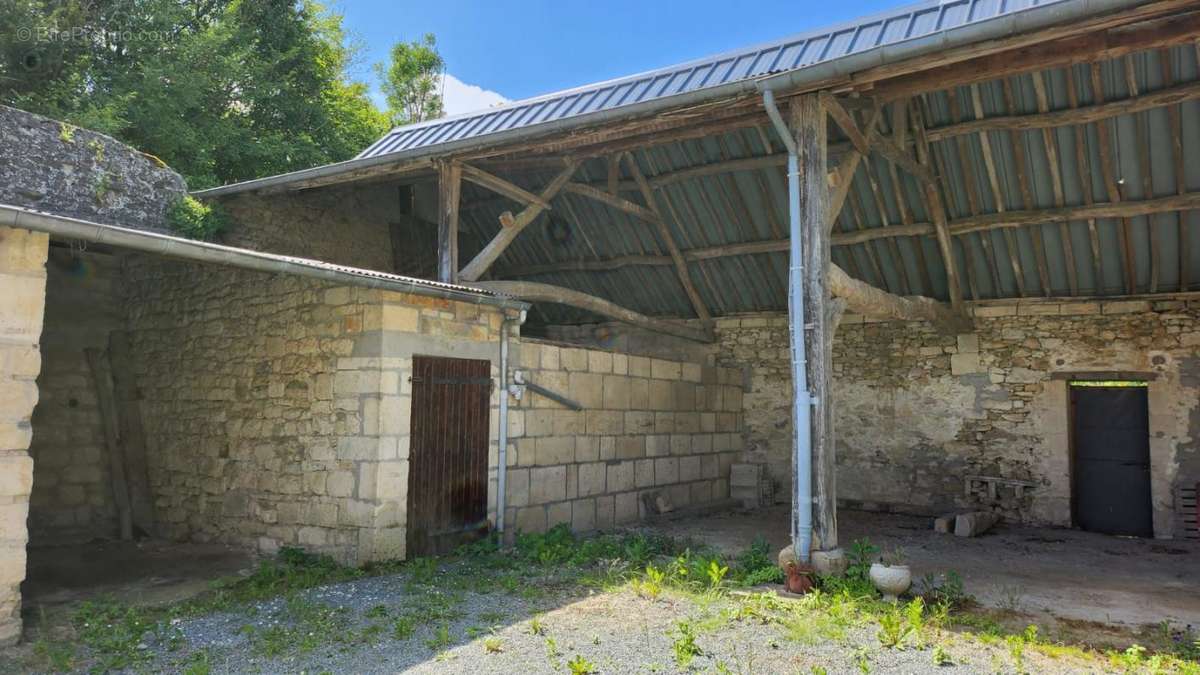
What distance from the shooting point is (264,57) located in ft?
47.3

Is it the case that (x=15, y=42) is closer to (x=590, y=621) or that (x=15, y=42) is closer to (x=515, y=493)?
(x=515, y=493)

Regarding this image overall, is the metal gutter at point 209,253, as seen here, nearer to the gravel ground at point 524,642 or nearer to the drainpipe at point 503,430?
the drainpipe at point 503,430

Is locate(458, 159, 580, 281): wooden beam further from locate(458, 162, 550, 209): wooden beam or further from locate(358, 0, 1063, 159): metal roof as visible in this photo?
locate(358, 0, 1063, 159): metal roof

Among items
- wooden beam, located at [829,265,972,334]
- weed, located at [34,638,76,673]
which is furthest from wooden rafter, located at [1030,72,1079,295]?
weed, located at [34,638,76,673]

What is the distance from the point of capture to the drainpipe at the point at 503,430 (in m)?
6.89

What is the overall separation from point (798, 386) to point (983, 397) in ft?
15.9

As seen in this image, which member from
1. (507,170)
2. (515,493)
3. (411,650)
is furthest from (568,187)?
(411,650)

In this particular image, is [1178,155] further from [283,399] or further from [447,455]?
[283,399]

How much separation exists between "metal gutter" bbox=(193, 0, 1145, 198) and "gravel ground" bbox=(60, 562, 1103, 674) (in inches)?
138

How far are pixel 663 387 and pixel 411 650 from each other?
18.5 feet

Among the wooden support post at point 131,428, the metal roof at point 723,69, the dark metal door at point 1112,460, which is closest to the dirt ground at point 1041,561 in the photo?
the dark metal door at point 1112,460

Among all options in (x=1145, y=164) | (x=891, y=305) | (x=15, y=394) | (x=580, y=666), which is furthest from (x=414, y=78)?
(x=580, y=666)

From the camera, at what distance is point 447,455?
6.48 meters

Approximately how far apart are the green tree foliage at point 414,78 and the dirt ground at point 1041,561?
17.6 m
